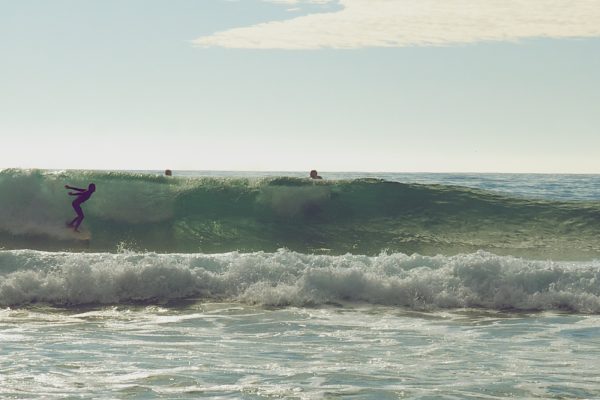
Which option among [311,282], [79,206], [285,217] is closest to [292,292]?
[311,282]

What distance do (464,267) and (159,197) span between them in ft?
36.9

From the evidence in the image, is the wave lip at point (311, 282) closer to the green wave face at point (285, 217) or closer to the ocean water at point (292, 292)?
the ocean water at point (292, 292)

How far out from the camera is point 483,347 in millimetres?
9953

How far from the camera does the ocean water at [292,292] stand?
835cm

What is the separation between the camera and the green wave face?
20.4 m

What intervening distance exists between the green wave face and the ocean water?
6 cm

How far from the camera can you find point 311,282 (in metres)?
14.2

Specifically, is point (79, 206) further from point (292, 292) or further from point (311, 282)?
point (292, 292)

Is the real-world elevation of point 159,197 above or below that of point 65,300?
above

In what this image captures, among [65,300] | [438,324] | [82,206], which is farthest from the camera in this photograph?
[82,206]

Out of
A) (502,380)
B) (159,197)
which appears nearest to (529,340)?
(502,380)

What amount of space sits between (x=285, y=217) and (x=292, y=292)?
8.66 m

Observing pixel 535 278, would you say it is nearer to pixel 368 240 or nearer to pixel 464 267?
pixel 464 267

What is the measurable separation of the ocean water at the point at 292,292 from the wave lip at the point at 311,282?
35mm
